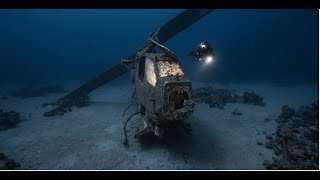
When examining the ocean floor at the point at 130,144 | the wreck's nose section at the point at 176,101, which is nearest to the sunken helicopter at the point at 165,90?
the wreck's nose section at the point at 176,101

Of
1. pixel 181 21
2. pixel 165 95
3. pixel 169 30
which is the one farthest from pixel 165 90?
pixel 181 21

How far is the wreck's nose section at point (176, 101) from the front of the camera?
756 centimetres

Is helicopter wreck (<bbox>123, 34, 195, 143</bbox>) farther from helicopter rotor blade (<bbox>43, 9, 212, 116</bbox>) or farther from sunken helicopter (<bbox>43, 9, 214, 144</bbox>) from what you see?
helicopter rotor blade (<bbox>43, 9, 212, 116</bbox>)

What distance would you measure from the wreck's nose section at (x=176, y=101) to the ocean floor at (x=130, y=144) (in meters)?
1.56

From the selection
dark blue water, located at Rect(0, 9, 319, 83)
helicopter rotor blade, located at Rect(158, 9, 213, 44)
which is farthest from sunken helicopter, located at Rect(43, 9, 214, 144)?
dark blue water, located at Rect(0, 9, 319, 83)

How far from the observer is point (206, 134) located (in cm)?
1027

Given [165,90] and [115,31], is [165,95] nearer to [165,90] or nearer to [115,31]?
→ [165,90]

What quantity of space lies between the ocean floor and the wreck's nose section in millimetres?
1563

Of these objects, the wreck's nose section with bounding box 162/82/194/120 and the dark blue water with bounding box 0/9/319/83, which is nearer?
the wreck's nose section with bounding box 162/82/194/120

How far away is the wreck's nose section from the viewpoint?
756 centimetres

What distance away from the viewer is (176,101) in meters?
7.89

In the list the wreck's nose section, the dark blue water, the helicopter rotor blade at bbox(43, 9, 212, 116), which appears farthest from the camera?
the dark blue water

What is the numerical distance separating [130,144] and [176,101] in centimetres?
276
